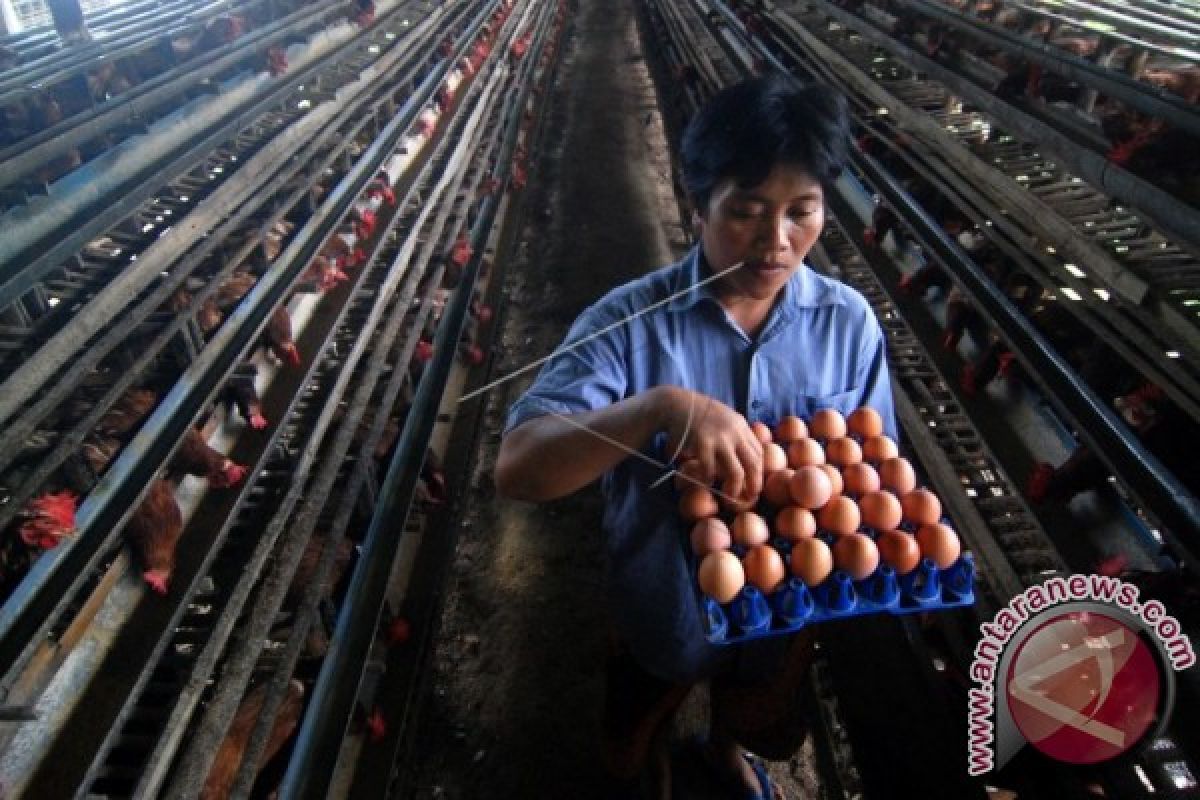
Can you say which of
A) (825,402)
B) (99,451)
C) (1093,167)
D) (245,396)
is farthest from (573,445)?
(1093,167)

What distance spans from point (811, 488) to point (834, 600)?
265mm

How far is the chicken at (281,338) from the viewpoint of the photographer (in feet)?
10.8

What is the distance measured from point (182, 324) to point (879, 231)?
155 inches

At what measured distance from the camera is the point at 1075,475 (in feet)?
8.02

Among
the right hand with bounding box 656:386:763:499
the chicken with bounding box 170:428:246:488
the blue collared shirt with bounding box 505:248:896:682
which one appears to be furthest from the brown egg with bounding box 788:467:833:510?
the chicken with bounding box 170:428:246:488

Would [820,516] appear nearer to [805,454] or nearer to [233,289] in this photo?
[805,454]

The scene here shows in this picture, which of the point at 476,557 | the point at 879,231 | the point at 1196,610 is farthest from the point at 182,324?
the point at 879,231

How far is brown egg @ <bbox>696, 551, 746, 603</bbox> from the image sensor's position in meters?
1.48

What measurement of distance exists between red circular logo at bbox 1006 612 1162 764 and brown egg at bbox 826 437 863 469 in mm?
562

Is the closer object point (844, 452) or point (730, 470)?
point (730, 470)

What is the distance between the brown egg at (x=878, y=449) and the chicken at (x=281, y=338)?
107 inches

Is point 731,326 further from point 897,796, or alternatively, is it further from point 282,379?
point 282,379

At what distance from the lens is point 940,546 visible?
62.9 inches

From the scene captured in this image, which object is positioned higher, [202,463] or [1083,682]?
[1083,682]
